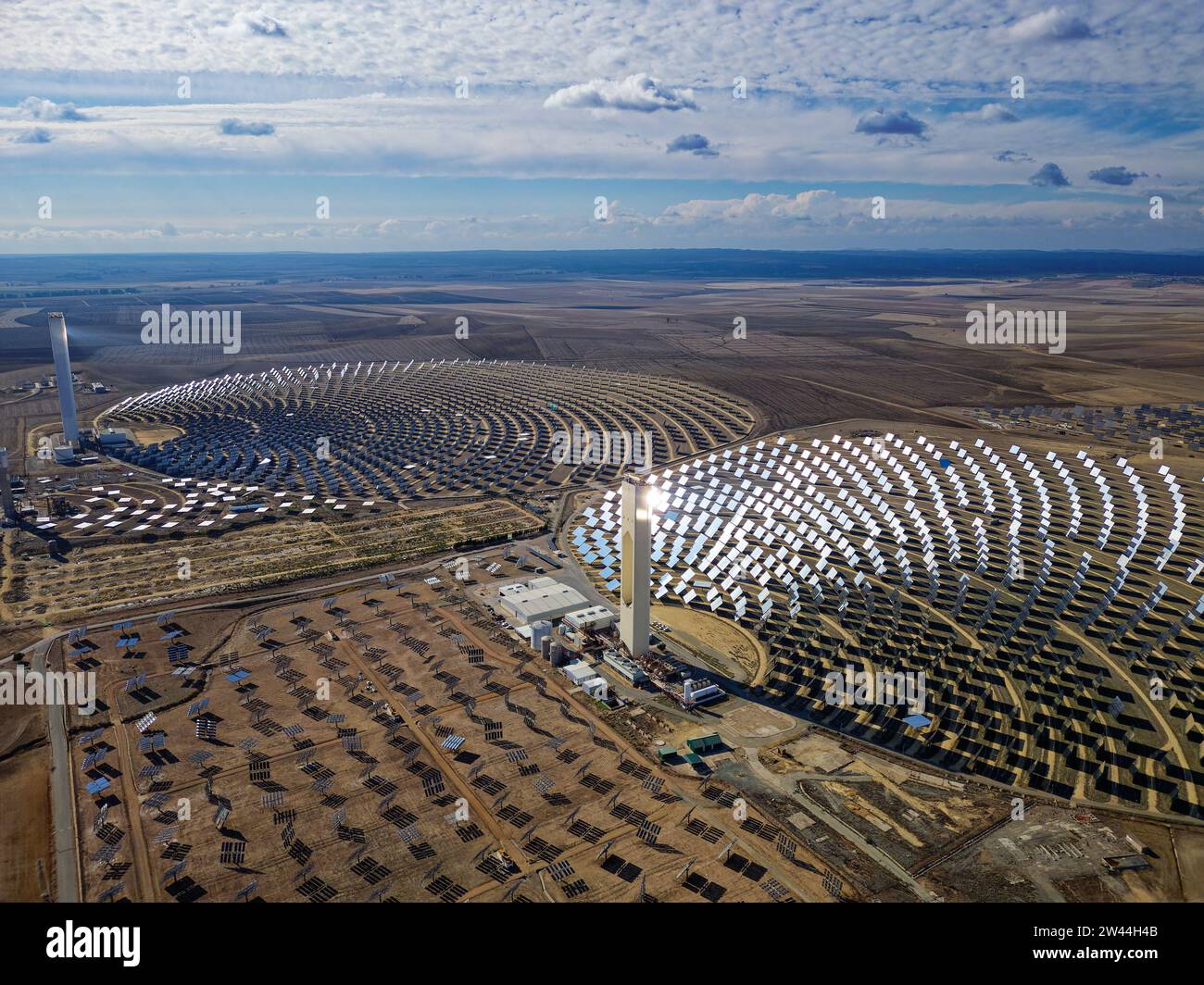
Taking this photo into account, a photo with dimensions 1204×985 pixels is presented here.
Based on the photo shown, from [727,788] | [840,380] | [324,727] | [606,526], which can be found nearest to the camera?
[727,788]

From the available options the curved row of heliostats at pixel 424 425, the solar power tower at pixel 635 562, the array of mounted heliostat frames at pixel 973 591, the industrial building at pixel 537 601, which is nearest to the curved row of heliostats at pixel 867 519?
the array of mounted heliostat frames at pixel 973 591

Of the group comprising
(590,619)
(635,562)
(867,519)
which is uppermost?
(635,562)

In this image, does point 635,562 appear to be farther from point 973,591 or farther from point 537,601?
point 973,591

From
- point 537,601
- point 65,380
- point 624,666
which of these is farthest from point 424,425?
point 624,666

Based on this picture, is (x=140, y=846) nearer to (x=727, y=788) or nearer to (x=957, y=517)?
(x=727, y=788)

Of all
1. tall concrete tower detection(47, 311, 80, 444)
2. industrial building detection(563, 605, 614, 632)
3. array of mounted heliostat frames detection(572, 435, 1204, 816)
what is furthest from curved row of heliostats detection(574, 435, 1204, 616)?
tall concrete tower detection(47, 311, 80, 444)
